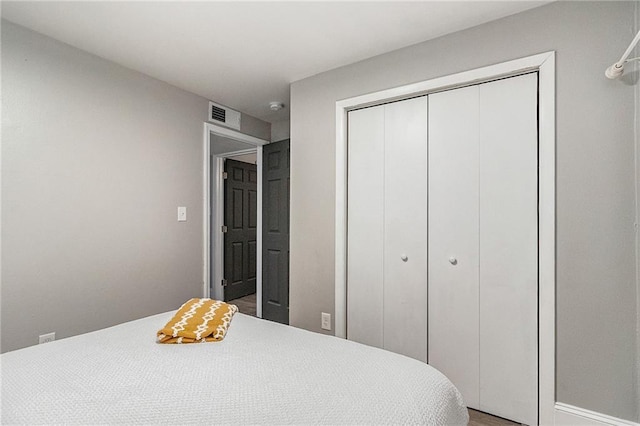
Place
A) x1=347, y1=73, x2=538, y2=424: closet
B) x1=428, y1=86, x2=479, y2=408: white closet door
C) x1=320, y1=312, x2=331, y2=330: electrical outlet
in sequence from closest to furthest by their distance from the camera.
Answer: x1=347, y1=73, x2=538, y2=424: closet
x1=428, y1=86, x2=479, y2=408: white closet door
x1=320, y1=312, x2=331, y2=330: electrical outlet

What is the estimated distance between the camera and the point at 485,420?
1943 millimetres

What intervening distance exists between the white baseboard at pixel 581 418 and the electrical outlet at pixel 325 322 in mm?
1482

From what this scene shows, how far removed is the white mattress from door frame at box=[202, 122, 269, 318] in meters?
1.79

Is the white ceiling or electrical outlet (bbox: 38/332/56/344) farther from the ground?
the white ceiling

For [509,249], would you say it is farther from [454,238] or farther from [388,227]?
[388,227]

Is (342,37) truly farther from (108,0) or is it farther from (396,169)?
(108,0)

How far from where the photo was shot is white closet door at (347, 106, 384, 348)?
2.41 meters

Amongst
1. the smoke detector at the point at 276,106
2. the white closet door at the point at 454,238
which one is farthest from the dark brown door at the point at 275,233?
the white closet door at the point at 454,238

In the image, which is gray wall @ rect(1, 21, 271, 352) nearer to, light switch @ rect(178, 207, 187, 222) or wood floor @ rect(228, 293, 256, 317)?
light switch @ rect(178, 207, 187, 222)

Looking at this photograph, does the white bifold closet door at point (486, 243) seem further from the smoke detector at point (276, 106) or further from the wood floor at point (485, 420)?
the smoke detector at point (276, 106)

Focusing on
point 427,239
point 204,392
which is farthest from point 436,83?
point 204,392

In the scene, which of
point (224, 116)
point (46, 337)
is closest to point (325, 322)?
point (46, 337)

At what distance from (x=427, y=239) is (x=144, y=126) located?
238cm

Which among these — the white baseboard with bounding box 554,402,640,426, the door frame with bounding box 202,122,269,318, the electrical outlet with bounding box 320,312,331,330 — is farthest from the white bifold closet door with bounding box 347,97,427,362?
the door frame with bounding box 202,122,269,318
